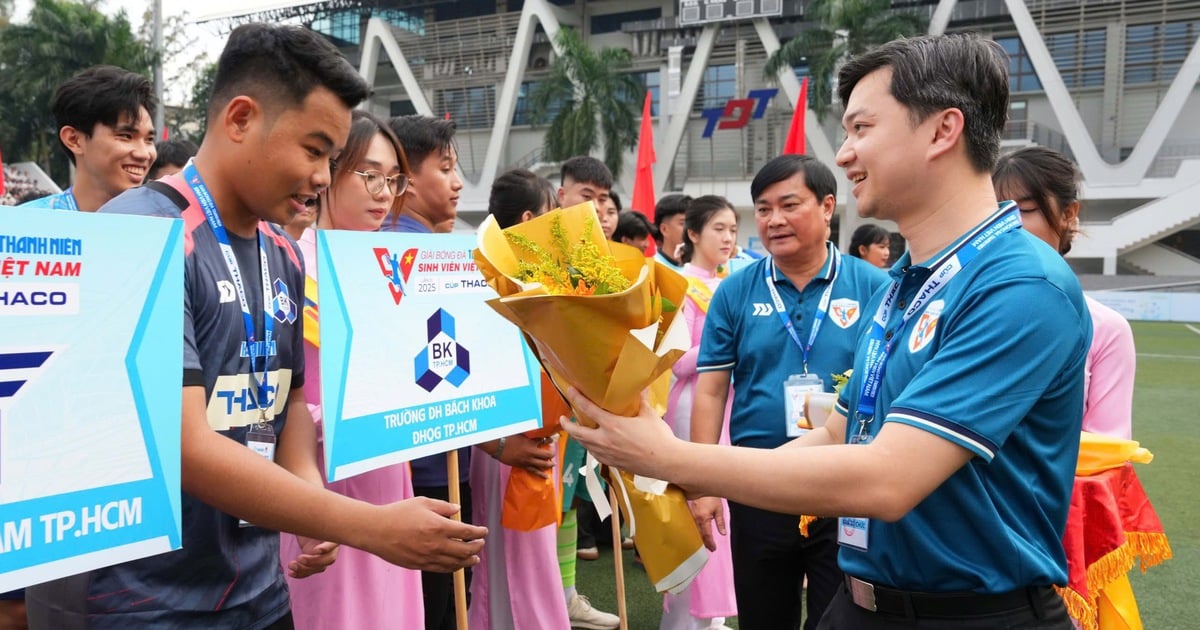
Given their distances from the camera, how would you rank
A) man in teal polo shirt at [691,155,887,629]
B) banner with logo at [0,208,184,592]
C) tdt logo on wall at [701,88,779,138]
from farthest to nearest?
tdt logo on wall at [701,88,779,138]
man in teal polo shirt at [691,155,887,629]
banner with logo at [0,208,184,592]

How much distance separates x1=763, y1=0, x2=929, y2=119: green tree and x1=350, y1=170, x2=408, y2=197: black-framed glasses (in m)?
25.3

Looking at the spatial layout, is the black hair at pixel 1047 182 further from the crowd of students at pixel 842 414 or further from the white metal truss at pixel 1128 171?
the white metal truss at pixel 1128 171

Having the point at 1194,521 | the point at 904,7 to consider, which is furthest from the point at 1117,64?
the point at 1194,521

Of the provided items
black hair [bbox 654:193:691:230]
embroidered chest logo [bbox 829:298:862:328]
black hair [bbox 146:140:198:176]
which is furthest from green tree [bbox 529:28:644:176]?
embroidered chest logo [bbox 829:298:862:328]

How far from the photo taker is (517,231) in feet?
5.77

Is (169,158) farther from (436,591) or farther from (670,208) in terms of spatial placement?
(670,208)

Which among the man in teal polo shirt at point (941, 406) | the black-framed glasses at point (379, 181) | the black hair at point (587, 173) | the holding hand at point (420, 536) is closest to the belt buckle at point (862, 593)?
the man in teal polo shirt at point (941, 406)

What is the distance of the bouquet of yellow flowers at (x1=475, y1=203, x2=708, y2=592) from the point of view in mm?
1510

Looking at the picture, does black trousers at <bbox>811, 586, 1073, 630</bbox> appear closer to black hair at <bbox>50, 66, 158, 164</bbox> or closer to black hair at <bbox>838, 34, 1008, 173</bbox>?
black hair at <bbox>838, 34, 1008, 173</bbox>

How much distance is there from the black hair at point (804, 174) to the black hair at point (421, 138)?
125cm

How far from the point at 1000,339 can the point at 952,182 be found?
398 mm

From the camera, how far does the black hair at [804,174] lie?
3.38 m

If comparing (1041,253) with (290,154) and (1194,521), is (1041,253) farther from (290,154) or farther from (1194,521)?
(1194,521)

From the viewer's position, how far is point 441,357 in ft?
8.21
